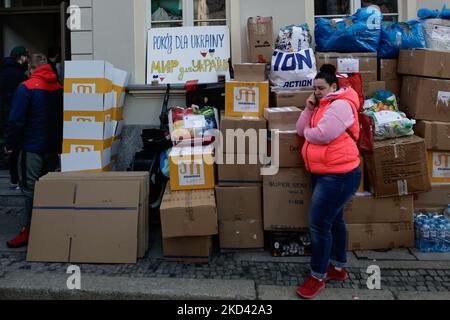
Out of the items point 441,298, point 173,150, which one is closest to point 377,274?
point 441,298

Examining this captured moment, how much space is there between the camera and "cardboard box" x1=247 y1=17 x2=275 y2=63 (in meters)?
5.34

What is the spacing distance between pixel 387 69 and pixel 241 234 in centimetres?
262

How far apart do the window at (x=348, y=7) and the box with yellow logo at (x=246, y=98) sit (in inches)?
70.8

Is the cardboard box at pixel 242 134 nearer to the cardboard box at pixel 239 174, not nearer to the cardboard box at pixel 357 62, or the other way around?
the cardboard box at pixel 239 174

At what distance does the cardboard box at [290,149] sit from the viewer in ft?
14.0

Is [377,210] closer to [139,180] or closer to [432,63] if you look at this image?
[432,63]

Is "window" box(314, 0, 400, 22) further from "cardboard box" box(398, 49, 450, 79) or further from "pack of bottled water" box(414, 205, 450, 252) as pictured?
"pack of bottled water" box(414, 205, 450, 252)

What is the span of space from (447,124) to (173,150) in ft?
9.49

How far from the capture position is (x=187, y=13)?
19.7ft

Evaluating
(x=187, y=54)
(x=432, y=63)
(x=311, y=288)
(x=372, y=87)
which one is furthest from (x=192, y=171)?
(x=432, y=63)

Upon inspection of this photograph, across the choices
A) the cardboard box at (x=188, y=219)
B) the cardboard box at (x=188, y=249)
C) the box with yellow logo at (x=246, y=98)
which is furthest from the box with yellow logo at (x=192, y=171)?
the box with yellow logo at (x=246, y=98)

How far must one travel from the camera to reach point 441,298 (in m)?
3.55

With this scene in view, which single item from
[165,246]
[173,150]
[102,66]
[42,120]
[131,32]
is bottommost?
[165,246]
